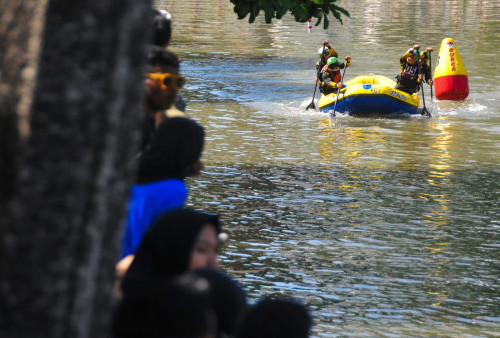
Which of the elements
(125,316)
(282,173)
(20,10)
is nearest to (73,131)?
(20,10)

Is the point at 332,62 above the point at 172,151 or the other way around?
the other way around

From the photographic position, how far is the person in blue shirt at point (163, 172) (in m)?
4.39

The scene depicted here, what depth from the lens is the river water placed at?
9.12m

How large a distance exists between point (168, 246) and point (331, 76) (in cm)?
1919

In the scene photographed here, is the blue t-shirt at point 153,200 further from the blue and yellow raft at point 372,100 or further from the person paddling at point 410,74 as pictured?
the person paddling at point 410,74

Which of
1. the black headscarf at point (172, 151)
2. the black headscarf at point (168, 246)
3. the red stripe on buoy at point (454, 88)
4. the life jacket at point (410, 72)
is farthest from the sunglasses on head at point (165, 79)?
the red stripe on buoy at point (454, 88)

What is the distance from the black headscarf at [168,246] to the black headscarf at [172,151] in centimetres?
77

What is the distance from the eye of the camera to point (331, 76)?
73.8ft

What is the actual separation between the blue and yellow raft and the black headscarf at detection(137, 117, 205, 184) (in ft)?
58.1

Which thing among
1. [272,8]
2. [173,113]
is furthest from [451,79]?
[173,113]

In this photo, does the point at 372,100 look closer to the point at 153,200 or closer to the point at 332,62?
the point at 332,62

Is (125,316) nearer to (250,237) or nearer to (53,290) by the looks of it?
(53,290)

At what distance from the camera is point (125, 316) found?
2.89 meters

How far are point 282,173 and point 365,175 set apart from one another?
3.90ft
